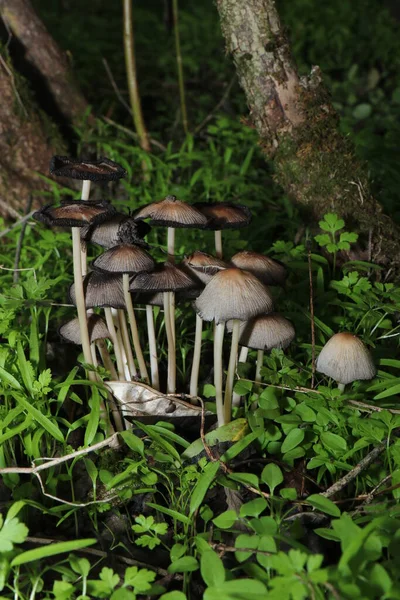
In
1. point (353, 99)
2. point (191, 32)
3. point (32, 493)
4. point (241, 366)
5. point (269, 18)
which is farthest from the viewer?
point (191, 32)

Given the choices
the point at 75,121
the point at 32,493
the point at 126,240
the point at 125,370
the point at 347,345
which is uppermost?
the point at 75,121

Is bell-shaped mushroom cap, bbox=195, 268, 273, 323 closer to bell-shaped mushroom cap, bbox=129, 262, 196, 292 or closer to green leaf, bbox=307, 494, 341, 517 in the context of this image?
bell-shaped mushroom cap, bbox=129, 262, 196, 292

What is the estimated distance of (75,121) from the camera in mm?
4191

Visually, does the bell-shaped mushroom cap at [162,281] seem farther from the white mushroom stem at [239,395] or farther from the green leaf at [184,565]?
the green leaf at [184,565]

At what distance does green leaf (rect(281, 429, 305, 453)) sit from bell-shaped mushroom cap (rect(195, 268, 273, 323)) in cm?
40

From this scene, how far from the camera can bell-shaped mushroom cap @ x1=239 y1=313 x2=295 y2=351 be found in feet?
6.79

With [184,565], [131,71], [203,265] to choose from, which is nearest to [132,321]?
[203,265]

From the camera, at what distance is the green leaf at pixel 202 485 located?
1771 millimetres

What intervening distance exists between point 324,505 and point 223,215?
973mm

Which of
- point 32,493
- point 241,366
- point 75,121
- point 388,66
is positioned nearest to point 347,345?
point 241,366

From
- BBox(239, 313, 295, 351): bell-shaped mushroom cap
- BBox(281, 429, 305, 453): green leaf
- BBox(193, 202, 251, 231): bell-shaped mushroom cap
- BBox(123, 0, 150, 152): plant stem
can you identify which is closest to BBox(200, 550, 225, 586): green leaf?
BBox(281, 429, 305, 453): green leaf

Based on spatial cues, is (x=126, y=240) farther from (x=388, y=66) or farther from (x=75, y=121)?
(x=388, y=66)

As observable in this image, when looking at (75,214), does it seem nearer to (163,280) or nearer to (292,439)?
(163,280)

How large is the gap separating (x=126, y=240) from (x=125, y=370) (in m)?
0.54
